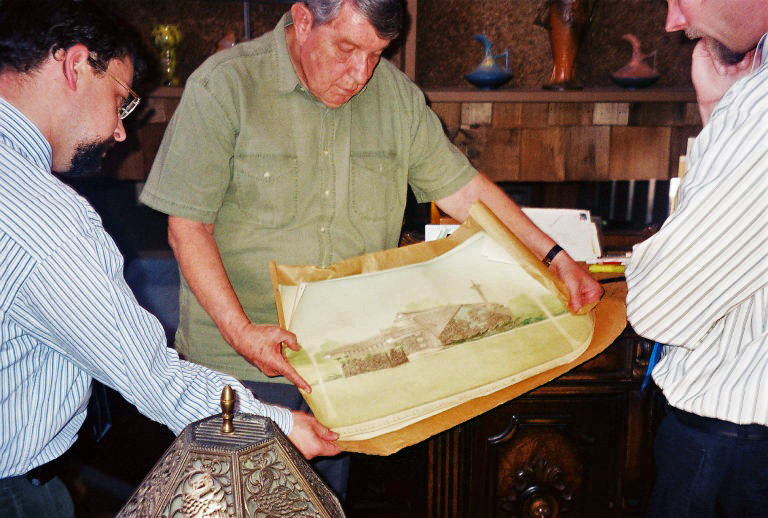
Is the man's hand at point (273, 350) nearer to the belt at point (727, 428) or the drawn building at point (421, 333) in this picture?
the drawn building at point (421, 333)

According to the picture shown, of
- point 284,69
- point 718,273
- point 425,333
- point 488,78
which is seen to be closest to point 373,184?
point 284,69

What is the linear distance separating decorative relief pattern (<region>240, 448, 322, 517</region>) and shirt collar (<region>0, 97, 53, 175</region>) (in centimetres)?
53

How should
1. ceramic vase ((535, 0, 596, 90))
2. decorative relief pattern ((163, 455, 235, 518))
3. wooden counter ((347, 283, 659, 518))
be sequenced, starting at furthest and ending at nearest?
ceramic vase ((535, 0, 596, 90)) < wooden counter ((347, 283, 659, 518)) < decorative relief pattern ((163, 455, 235, 518))

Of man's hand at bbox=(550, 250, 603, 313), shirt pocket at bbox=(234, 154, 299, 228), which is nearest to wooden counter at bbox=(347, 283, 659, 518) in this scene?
man's hand at bbox=(550, 250, 603, 313)

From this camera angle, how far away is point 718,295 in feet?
2.84

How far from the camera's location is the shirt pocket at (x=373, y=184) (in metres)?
1.34

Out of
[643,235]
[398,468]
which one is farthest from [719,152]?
[398,468]

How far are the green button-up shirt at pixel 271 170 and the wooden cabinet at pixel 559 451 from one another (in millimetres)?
493

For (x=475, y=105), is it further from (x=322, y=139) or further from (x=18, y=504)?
(x=18, y=504)

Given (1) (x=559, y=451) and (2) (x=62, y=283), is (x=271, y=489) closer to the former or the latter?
(2) (x=62, y=283)

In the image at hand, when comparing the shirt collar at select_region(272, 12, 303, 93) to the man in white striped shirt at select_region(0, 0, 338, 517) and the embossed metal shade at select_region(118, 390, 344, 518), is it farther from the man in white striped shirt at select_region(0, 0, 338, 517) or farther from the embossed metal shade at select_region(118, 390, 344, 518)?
the embossed metal shade at select_region(118, 390, 344, 518)

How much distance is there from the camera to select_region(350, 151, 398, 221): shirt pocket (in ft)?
4.40

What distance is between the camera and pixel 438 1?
7.52 ft

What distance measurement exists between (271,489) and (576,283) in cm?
82
